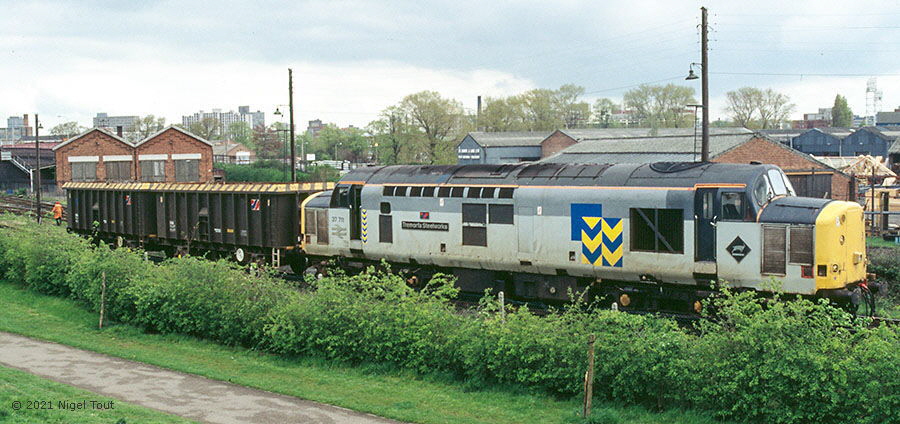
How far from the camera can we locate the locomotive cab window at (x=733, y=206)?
17984mm

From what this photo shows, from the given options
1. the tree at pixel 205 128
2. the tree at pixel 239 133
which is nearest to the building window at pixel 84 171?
the tree at pixel 205 128

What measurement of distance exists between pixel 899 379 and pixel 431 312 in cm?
851

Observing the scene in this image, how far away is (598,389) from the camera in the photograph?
14039 millimetres

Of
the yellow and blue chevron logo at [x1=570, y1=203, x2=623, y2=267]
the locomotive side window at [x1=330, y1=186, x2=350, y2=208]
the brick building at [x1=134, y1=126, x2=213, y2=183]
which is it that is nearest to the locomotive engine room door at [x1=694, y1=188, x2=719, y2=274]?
the yellow and blue chevron logo at [x1=570, y1=203, x2=623, y2=267]

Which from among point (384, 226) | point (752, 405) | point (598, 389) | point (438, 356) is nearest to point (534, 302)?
point (384, 226)

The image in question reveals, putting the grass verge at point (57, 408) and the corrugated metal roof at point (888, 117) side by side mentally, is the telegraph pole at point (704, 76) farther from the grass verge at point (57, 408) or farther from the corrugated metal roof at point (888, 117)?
the corrugated metal roof at point (888, 117)

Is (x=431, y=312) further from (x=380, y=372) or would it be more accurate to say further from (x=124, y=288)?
(x=124, y=288)

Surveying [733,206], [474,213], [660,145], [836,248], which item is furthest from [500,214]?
[660,145]

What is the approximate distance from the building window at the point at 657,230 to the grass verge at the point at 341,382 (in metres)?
6.24

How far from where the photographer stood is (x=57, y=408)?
42.5 feet

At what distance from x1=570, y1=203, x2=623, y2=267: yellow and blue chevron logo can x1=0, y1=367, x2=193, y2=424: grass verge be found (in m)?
10.9

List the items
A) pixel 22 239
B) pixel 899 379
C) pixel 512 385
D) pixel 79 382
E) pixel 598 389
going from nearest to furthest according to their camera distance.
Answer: pixel 899 379, pixel 598 389, pixel 512 385, pixel 79 382, pixel 22 239

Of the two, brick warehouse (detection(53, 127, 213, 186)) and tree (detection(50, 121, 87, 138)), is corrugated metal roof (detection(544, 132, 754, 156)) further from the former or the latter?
tree (detection(50, 121, 87, 138))

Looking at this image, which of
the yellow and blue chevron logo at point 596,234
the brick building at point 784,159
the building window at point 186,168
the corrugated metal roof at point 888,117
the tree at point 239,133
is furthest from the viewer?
the tree at point 239,133
